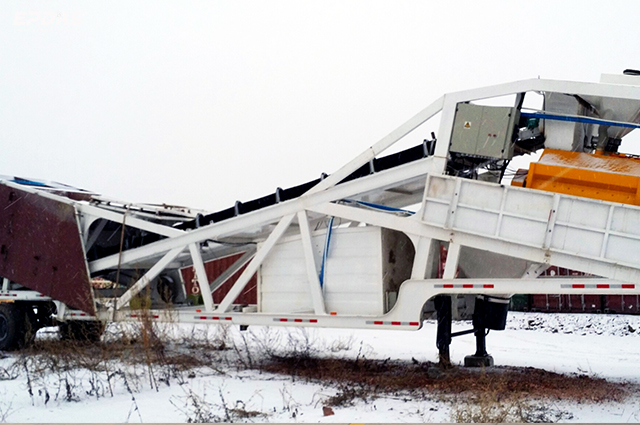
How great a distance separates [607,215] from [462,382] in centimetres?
250

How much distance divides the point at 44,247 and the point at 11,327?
162 centimetres

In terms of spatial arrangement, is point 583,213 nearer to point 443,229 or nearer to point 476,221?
point 476,221

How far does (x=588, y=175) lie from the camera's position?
23.7 ft

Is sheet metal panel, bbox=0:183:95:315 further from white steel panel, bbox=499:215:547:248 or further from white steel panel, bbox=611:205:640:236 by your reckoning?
white steel panel, bbox=611:205:640:236

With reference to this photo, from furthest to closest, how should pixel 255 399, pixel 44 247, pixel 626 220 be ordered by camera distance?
pixel 44 247
pixel 255 399
pixel 626 220

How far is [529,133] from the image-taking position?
7.87 meters

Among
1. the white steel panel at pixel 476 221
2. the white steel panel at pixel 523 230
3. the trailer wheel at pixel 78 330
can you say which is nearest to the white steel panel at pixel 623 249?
the white steel panel at pixel 523 230

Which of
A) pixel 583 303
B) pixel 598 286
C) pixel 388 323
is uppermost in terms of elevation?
pixel 598 286

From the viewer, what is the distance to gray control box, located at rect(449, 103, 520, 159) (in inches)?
298

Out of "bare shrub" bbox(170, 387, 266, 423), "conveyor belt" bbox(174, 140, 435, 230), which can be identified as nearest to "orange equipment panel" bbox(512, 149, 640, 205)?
"conveyor belt" bbox(174, 140, 435, 230)

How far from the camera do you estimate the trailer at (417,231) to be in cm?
707

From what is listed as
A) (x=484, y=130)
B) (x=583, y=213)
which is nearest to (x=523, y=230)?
(x=583, y=213)

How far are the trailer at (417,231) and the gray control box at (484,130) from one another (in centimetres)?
2

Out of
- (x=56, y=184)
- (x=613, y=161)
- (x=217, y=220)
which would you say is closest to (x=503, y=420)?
(x=613, y=161)
